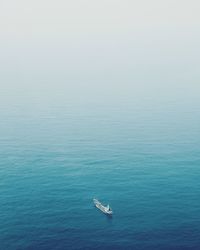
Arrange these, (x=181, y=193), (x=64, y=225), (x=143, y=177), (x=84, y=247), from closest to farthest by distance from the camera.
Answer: (x=84, y=247), (x=64, y=225), (x=181, y=193), (x=143, y=177)

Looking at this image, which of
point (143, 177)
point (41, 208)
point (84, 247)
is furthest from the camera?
point (143, 177)

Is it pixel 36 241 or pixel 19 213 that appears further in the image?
pixel 19 213

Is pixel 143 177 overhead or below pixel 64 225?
overhead

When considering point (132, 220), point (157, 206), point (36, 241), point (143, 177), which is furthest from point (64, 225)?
point (143, 177)

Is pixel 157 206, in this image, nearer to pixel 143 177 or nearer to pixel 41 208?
pixel 143 177

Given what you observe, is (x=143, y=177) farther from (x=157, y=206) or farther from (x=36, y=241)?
(x=36, y=241)

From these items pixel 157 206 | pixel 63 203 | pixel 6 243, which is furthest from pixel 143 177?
pixel 6 243

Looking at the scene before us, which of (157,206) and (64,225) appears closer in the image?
(64,225)

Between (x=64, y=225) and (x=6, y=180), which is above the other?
(x=6, y=180)

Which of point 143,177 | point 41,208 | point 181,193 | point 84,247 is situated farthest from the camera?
point 143,177
